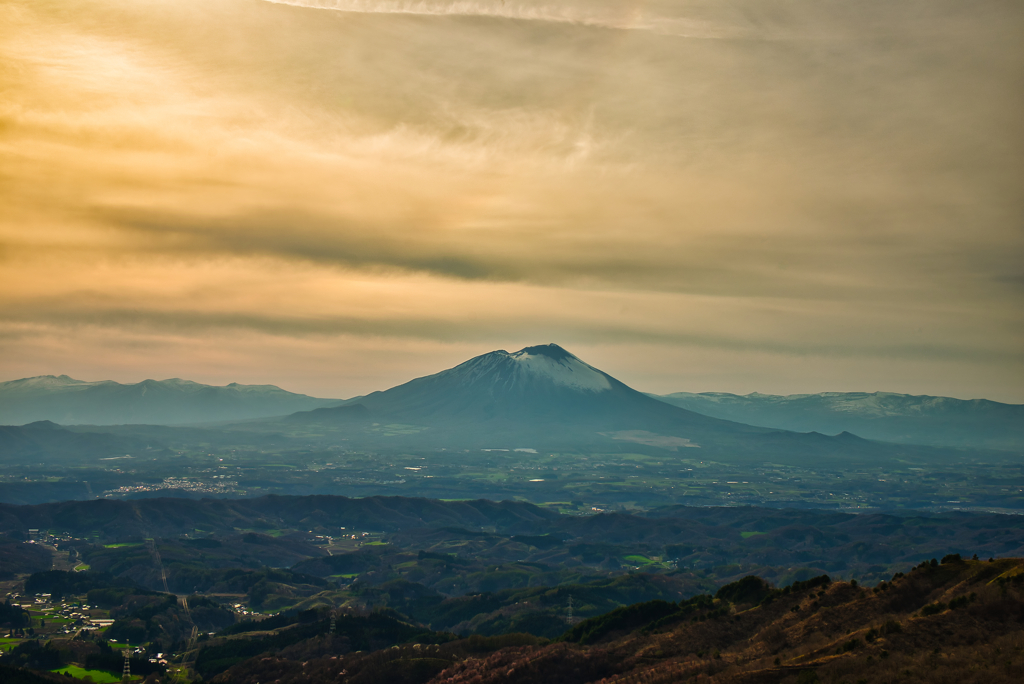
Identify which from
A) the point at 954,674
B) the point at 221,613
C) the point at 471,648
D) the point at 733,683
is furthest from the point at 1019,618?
the point at 221,613

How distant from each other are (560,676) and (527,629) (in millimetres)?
64600

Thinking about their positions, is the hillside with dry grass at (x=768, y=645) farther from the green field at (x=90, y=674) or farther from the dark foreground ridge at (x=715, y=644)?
the green field at (x=90, y=674)

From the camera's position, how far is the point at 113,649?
12888 centimetres

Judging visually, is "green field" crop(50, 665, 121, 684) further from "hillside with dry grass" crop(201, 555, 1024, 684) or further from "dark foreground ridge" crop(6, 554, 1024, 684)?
"hillside with dry grass" crop(201, 555, 1024, 684)

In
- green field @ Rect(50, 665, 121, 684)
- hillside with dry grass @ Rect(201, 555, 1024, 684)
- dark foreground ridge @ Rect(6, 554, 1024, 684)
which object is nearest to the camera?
hillside with dry grass @ Rect(201, 555, 1024, 684)

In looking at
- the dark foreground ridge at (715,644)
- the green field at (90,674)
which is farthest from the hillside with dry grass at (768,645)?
the green field at (90,674)

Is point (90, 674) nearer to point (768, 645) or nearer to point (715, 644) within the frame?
point (715, 644)

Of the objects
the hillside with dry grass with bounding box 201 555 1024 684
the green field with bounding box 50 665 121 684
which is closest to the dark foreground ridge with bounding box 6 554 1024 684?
the hillside with dry grass with bounding box 201 555 1024 684

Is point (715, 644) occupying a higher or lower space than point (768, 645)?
lower

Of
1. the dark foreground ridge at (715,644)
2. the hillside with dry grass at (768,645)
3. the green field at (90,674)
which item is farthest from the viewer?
the green field at (90,674)

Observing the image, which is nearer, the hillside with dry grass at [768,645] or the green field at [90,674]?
the hillside with dry grass at [768,645]

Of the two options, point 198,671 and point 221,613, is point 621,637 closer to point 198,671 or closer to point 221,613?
point 198,671

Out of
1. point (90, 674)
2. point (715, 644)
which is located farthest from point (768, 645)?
point (90, 674)

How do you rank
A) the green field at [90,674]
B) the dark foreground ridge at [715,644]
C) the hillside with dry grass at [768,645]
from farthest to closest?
1. the green field at [90,674]
2. the dark foreground ridge at [715,644]
3. the hillside with dry grass at [768,645]
